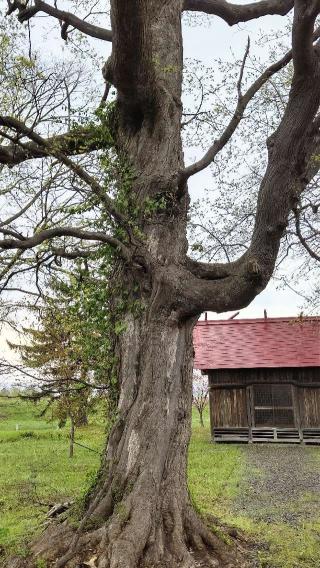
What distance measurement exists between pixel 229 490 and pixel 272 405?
10.4 m

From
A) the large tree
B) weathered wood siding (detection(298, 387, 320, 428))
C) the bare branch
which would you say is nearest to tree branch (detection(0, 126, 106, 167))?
the large tree

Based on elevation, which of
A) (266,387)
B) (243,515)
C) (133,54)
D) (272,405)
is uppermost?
(133,54)

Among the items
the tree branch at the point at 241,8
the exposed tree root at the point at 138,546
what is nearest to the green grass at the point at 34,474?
the exposed tree root at the point at 138,546

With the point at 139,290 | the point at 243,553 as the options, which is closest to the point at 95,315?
the point at 139,290

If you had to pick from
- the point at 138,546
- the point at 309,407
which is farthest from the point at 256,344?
the point at 138,546

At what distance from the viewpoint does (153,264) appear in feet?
19.2

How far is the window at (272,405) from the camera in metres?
20.2

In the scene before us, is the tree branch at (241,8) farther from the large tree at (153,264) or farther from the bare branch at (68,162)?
the bare branch at (68,162)

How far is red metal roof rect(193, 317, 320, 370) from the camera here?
2022 cm

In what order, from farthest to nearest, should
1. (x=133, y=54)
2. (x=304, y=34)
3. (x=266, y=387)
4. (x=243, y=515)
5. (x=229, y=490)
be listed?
(x=266, y=387) < (x=229, y=490) < (x=243, y=515) < (x=133, y=54) < (x=304, y=34)

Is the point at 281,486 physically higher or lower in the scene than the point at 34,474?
lower

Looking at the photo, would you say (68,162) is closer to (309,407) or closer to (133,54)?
(133,54)

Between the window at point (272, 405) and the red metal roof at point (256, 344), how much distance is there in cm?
125

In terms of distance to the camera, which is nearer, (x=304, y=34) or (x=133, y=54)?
(x=304, y=34)
